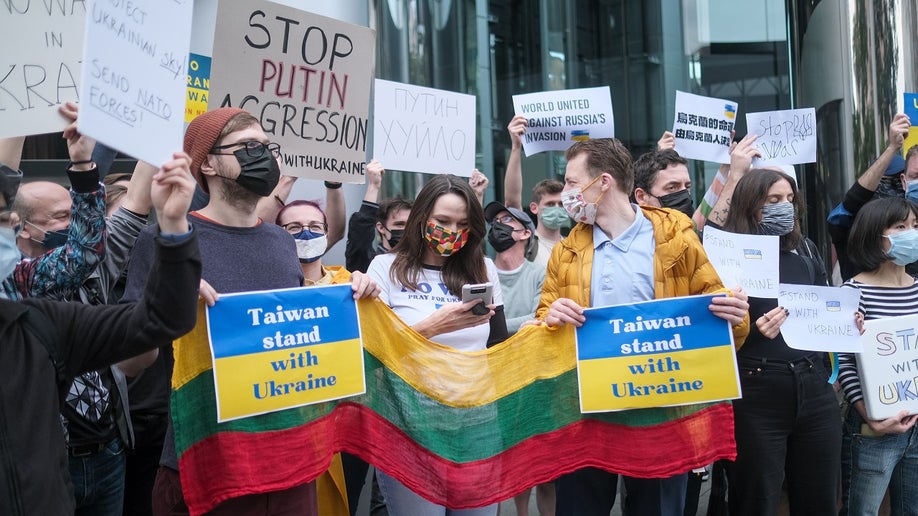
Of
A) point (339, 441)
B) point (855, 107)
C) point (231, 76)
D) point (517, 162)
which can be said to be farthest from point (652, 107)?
point (339, 441)

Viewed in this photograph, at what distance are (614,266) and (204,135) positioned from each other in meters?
1.73

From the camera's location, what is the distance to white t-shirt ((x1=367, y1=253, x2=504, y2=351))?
3973mm

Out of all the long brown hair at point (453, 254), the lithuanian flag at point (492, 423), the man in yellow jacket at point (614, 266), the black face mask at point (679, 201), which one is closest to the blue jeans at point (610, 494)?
the man in yellow jacket at point (614, 266)

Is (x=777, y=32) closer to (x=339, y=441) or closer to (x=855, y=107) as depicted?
(x=855, y=107)

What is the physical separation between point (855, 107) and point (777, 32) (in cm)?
130

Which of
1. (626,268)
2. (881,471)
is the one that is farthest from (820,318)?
(626,268)

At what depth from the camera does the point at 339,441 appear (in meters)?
3.62

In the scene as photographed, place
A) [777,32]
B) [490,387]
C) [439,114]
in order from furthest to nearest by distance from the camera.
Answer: [777,32], [439,114], [490,387]

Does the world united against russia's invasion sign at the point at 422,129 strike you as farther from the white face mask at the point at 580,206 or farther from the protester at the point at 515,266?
the white face mask at the point at 580,206

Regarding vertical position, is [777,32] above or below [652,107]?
above

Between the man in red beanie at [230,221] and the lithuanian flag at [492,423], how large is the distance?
0.45 metres

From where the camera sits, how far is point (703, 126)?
6.10 meters

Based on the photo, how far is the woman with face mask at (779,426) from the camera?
420 cm

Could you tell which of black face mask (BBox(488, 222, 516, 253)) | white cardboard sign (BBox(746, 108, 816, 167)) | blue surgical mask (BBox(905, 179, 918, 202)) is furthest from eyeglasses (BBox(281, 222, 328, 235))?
blue surgical mask (BBox(905, 179, 918, 202))
